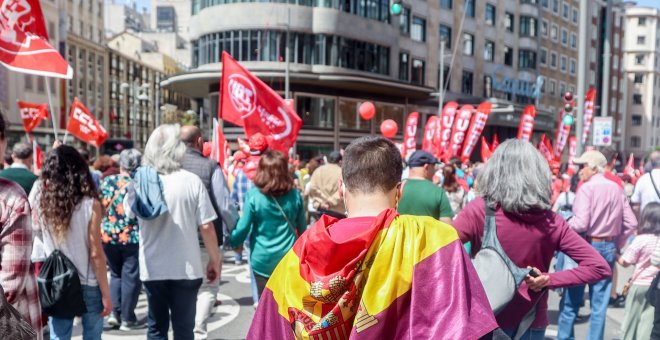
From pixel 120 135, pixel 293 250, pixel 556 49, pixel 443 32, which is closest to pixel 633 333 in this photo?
pixel 293 250

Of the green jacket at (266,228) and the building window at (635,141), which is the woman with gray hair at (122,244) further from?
the building window at (635,141)

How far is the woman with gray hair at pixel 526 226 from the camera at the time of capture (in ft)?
9.83

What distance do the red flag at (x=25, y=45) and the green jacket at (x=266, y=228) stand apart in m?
2.08

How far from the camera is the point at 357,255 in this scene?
6.16 feet

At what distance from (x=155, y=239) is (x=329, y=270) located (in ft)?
8.95

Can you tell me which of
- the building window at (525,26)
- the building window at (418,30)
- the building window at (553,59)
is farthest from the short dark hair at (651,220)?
the building window at (553,59)

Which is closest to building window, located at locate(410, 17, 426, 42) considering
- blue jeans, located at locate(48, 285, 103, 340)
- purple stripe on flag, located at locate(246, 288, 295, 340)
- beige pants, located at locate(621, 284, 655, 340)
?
beige pants, located at locate(621, 284, 655, 340)

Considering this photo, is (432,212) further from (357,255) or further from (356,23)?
(356,23)

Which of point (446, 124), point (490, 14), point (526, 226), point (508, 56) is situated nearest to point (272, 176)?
point (526, 226)

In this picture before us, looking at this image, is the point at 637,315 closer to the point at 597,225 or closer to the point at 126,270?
the point at 597,225

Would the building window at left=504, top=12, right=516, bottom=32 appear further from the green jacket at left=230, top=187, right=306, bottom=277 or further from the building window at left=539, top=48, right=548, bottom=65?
the green jacket at left=230, top=187, right=306, bottom=277

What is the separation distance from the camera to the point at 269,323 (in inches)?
81.8

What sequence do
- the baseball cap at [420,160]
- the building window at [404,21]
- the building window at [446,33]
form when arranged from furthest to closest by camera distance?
the building window at [446,33] → the building window at [404,21] → the baseball cap at [420,160]

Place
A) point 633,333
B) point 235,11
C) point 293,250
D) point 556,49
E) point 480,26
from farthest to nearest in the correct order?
point 556,49
point 480,26
point 235,11
point 633,333
point 293,250
